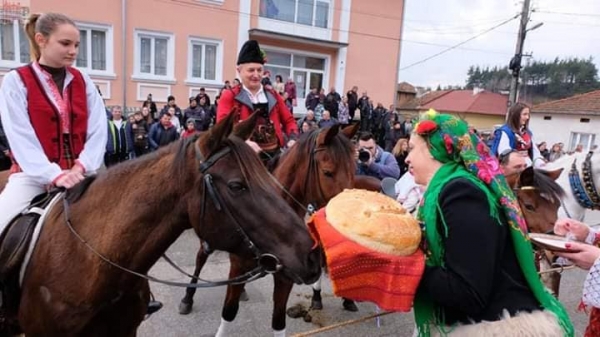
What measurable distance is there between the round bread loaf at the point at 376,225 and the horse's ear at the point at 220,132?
60cm

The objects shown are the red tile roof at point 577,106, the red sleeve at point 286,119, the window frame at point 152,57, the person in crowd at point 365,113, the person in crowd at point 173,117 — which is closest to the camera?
the red sleeve at point 286,119

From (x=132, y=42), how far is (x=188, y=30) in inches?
92.1

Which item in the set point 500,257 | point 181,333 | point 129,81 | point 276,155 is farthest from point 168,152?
point 129,81

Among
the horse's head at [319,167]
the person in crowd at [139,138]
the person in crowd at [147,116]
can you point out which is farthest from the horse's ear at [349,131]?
the person in crowd at [147,116]

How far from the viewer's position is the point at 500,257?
1.61 m

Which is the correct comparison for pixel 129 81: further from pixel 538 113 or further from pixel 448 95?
pixel 448 95

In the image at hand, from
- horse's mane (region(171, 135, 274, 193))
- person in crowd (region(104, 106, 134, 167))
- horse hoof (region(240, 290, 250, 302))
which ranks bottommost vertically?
horse hoof (region(240, 290, 250, 302))

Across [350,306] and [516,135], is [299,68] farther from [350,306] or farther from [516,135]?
[350,306]

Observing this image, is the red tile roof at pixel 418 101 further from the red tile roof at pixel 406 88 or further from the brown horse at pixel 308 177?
the brown horse at pixel 308 177

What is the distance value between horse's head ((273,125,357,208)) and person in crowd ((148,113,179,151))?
725cm

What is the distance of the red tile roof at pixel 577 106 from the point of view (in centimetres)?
3011

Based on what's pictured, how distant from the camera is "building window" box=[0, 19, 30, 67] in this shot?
46.8 ft

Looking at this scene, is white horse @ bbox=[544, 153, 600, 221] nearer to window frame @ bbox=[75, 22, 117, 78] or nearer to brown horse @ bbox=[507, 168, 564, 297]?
brown horse @ bbox=[507, 168, 564, 297]

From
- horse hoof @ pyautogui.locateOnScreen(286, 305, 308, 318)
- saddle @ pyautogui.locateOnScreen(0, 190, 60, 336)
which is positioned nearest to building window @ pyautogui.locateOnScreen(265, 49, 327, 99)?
horse hoof @ pyautogui.locateOnScreen(286, 305, 308, 318)
